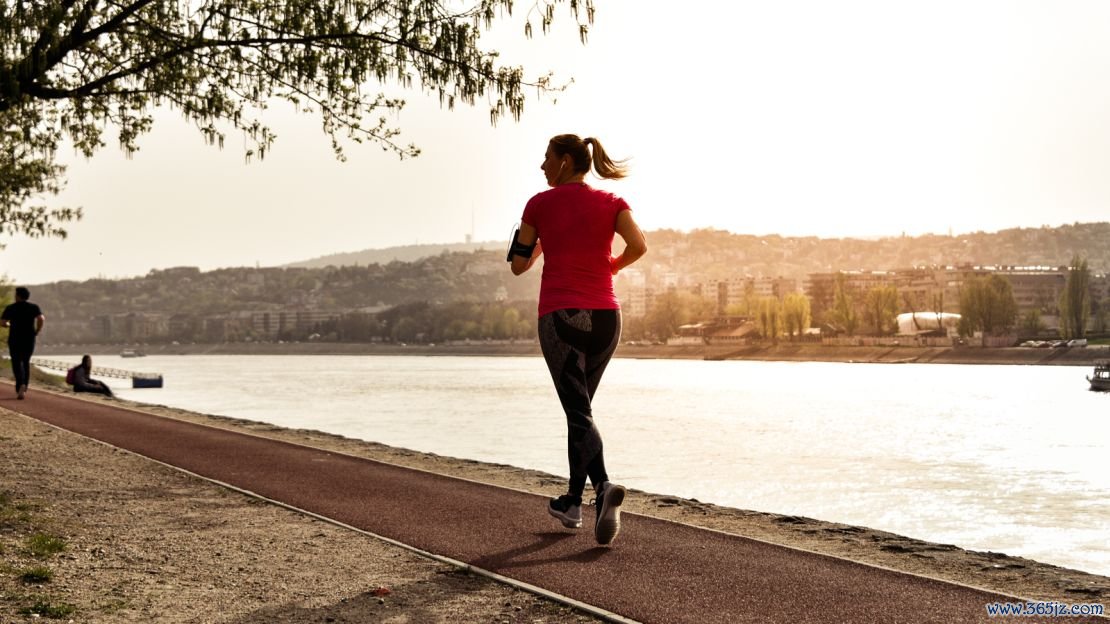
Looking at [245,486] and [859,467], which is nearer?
[245,486]

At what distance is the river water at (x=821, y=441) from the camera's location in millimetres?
18375

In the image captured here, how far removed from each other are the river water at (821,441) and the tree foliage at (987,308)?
37886 mm

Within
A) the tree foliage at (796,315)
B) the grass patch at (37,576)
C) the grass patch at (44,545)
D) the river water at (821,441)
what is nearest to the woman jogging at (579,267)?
the grass patch at (37,576)

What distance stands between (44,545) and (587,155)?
13.0ft

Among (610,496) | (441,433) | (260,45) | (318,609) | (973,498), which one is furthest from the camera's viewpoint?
(441,433)

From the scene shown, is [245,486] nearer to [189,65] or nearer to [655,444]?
[189,65]

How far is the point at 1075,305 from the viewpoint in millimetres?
105312

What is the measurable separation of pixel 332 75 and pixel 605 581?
497 centimetres

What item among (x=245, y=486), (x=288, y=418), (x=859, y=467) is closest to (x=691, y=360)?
(x=288, y=418)

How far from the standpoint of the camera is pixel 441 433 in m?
33.5

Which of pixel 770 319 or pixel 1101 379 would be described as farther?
pixel 770 319

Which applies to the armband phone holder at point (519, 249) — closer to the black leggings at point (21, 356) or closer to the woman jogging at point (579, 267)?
the woman jogging at point (579, 267)

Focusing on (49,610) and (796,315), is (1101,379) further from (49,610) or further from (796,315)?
(49,610)

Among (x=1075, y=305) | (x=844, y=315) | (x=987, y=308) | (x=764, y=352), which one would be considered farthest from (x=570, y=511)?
(x=764, y=352)
